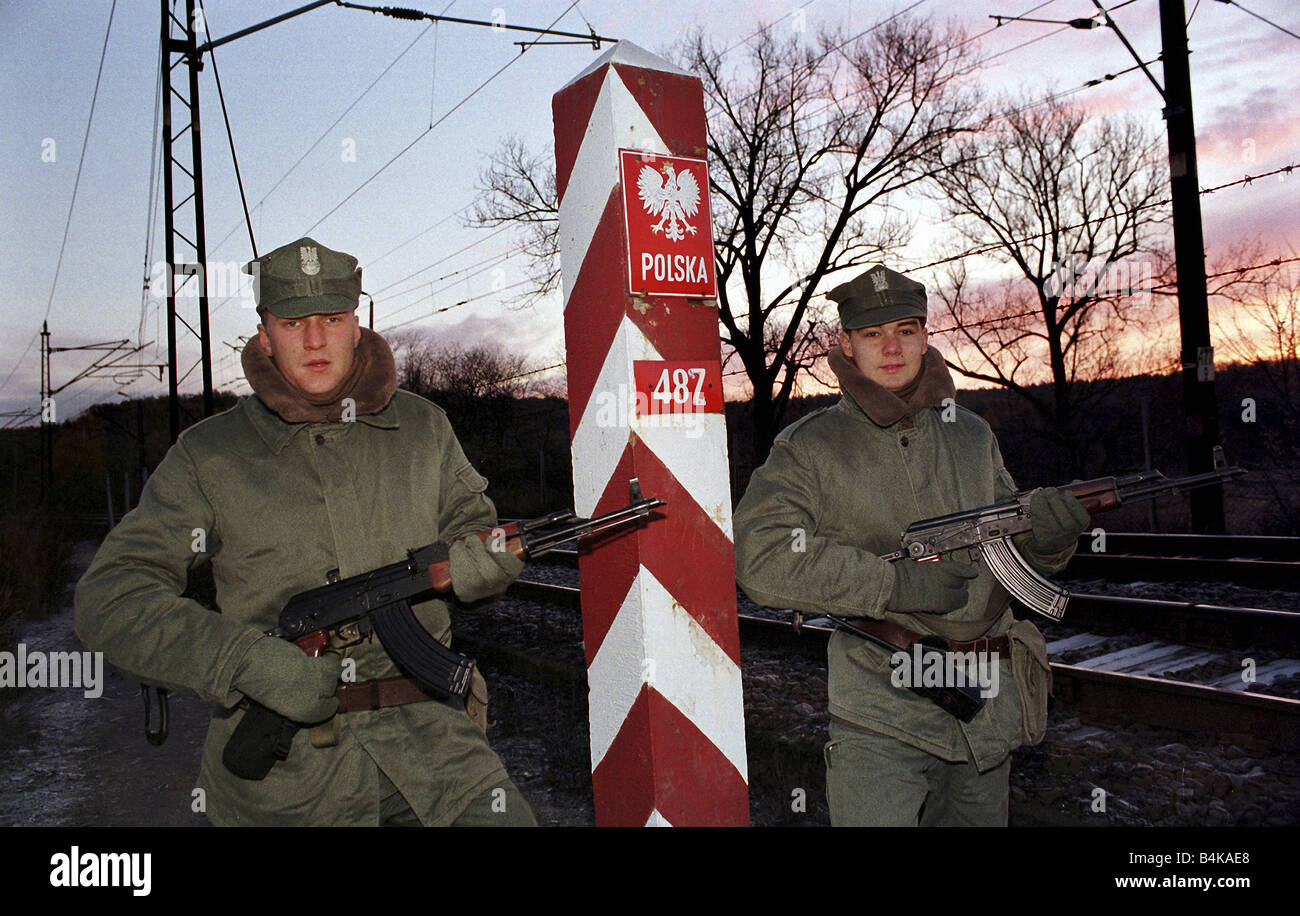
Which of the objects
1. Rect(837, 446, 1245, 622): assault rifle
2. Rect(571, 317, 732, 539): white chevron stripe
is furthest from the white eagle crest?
Rect(837, 446, 1245, 622): assault rifle

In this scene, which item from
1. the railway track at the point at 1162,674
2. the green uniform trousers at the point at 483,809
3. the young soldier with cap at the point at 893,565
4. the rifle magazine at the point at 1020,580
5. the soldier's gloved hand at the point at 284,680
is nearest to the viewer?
the soldier's gloved hand at the point at 284,680

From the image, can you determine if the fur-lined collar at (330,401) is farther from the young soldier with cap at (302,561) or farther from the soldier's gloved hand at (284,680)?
the soldier's gloved hand at (284,680)

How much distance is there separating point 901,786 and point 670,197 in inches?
73.4

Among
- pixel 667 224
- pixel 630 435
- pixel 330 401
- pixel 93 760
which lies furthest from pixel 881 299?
pixel 93 760

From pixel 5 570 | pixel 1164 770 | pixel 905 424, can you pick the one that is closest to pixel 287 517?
pixel 905 424

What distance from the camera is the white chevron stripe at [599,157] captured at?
277 cm

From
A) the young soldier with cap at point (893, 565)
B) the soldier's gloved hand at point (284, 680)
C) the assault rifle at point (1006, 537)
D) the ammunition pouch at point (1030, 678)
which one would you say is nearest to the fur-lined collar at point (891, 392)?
the young soldier with cap at point (893, 565)

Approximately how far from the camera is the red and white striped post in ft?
8.98

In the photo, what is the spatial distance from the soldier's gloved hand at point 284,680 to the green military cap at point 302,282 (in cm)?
93

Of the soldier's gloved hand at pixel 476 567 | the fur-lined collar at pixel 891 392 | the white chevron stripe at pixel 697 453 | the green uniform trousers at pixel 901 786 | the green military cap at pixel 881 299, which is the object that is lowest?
the green uniform trousers at pixel 901 786

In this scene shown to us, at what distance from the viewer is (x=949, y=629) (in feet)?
10.0

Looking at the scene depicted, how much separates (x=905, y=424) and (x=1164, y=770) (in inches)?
135

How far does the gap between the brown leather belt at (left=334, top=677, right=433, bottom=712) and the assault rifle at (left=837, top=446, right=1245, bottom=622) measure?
146cm

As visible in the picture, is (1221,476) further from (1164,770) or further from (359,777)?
(359,777)
